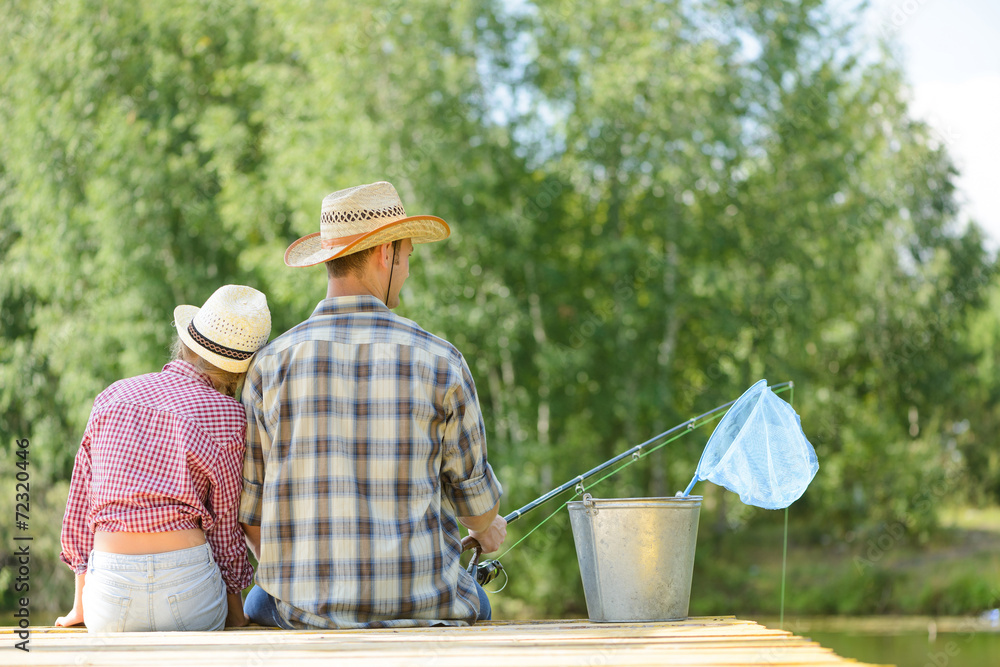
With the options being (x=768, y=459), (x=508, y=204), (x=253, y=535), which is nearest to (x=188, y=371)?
(x=253, y=535)

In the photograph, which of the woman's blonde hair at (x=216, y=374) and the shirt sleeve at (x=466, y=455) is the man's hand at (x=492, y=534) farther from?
the woman's blonde hair at (x=216, y=374)

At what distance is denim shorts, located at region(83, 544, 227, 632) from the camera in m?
2.25

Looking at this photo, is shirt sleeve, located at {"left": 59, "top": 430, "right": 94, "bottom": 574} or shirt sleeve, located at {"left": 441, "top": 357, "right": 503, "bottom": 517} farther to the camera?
shirt sleeve, located at {"left": 59, "top": 430, "right": 94, "bottom": 574}

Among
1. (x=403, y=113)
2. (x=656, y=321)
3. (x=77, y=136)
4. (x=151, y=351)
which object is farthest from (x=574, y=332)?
(x=77, y=136)

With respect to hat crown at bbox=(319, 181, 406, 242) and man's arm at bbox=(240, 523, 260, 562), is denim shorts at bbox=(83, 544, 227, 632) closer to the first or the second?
man's arm at bbox=(240, 523, 260, 562)

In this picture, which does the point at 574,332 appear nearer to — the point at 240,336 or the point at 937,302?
the point at 937,302

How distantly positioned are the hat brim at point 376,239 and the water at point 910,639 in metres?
8.03

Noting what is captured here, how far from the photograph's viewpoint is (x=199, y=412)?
231cm

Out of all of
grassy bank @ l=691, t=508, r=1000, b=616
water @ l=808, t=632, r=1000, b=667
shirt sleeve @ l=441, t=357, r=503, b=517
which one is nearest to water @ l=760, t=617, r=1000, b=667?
water @ l=808, t=632, r=1000, b=667

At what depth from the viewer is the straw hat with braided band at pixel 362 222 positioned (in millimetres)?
2330

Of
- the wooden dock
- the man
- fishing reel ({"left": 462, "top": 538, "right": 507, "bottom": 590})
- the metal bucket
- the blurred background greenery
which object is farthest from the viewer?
the blurred background greenery

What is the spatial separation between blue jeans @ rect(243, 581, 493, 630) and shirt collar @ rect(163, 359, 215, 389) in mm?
515

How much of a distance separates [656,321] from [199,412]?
913 centimetres

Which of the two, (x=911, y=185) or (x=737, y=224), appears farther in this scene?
(x=911, y=185)
